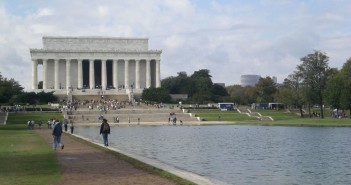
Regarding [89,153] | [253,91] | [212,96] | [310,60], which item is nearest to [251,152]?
[89,153]

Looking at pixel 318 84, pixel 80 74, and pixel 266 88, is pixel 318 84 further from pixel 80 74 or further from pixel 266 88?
pixel 80 74

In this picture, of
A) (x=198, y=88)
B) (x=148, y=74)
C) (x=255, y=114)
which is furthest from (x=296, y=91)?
(x=148, y=74)

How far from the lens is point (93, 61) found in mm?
135625

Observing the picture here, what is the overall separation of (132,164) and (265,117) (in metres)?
66.8

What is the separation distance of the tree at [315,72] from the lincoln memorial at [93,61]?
48535mm

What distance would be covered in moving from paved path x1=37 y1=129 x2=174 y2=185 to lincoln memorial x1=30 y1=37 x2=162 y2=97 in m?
106

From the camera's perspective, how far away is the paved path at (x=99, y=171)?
53.5 ft

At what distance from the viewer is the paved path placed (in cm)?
1630

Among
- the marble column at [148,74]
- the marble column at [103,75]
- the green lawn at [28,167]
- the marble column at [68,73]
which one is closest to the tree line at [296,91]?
the marble column at [148,74]

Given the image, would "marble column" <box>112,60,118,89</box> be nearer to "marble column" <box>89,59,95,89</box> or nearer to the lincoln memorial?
the lincoln memorial

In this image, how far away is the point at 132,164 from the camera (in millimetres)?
21078

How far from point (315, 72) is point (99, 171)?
76015 mm

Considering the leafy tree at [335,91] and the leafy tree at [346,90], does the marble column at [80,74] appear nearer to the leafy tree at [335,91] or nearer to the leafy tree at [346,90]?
the leafy tree at [346,90]

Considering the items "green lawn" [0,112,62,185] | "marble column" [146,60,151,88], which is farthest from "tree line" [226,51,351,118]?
"green lawn" [0,112,62,185]
